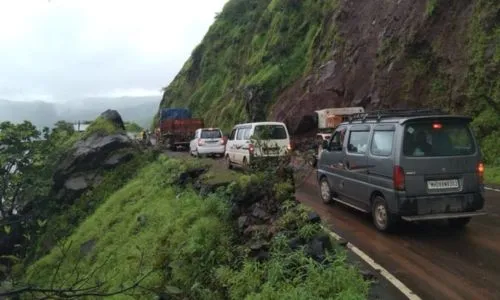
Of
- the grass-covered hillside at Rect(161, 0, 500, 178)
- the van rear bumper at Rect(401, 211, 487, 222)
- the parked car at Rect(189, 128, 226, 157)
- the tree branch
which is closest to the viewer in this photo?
the tree branch

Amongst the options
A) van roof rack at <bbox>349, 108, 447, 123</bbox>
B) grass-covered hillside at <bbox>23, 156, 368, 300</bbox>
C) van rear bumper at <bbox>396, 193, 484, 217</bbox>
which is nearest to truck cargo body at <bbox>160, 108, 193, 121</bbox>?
grass-covered hillside at <bbox>23, 156, 368, 300</bbox>

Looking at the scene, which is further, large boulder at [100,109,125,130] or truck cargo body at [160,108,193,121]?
truck cargo body at [160,108,193,121]

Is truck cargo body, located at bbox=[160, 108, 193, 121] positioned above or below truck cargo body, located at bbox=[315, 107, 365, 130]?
above

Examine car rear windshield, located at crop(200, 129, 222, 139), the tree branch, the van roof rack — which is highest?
the van roof rack

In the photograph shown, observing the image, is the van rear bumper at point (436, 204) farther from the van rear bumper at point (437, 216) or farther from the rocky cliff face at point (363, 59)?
the rocky cliff face at point (363, 59)

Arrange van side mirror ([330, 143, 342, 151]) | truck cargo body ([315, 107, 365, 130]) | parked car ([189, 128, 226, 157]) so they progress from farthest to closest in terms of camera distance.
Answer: parked car ([189, 128, 226, 157]) < truck cargo body ([315, 107, 365, 130]) < van side mirror ([330, 143, 342, 151])

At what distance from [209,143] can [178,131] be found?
8.86 metres

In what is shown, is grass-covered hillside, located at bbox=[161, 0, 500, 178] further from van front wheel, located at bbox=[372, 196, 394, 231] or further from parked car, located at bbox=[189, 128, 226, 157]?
van front wheel, located at bbox=[372, 196, 394, 231]

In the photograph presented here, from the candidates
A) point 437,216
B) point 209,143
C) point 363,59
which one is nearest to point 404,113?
point 437,216

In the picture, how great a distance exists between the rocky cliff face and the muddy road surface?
11.7 m

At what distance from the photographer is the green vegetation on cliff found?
117 feet

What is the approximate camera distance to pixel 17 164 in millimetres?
28094

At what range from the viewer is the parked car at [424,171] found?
8086mm

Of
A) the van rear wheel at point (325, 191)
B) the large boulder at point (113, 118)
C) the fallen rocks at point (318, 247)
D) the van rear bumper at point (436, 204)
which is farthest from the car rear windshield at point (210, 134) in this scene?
the fallen rocks at point (318, 247)
